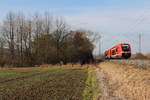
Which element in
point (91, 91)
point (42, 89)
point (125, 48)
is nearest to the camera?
point (91, 91)

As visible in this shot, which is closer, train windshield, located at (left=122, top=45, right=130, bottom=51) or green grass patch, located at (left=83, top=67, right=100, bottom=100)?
green grass patch, located at (left=83, top=67, right=100, bottom=100)

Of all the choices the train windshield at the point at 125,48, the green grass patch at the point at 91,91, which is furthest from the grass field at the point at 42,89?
the train windshield at the point at 125,48

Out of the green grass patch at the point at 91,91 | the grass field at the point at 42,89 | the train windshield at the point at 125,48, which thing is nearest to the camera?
the grass field at the point at 42,89

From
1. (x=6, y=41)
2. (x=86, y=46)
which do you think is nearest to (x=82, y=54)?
(x=86, y=46)

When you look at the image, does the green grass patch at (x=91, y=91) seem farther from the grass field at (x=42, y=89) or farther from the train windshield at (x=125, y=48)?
the train windshield at (x=125, y=48)

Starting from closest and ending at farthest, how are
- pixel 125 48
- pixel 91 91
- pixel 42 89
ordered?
pixel 91 91 < pixel 42 89 < pixel 125 48

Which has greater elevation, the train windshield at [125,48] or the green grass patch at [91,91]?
the train windshield at [125,48]

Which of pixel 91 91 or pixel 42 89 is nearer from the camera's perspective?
pixel 91 91

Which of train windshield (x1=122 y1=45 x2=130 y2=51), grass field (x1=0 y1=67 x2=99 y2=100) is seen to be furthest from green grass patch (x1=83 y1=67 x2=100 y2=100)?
train windshield (x1=122 y1=45 x2=130 y2=51)

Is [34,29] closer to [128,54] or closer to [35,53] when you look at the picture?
[35,53]

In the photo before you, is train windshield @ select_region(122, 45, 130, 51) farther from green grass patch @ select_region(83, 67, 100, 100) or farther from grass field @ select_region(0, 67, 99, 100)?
green grass patch @ select_region(83, 67, 100, 100)

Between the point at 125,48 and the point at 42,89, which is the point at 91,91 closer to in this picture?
the point at 42,89

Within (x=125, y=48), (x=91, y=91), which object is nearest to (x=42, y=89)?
(x=91, y=91)

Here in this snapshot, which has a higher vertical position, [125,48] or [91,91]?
[125,48]
